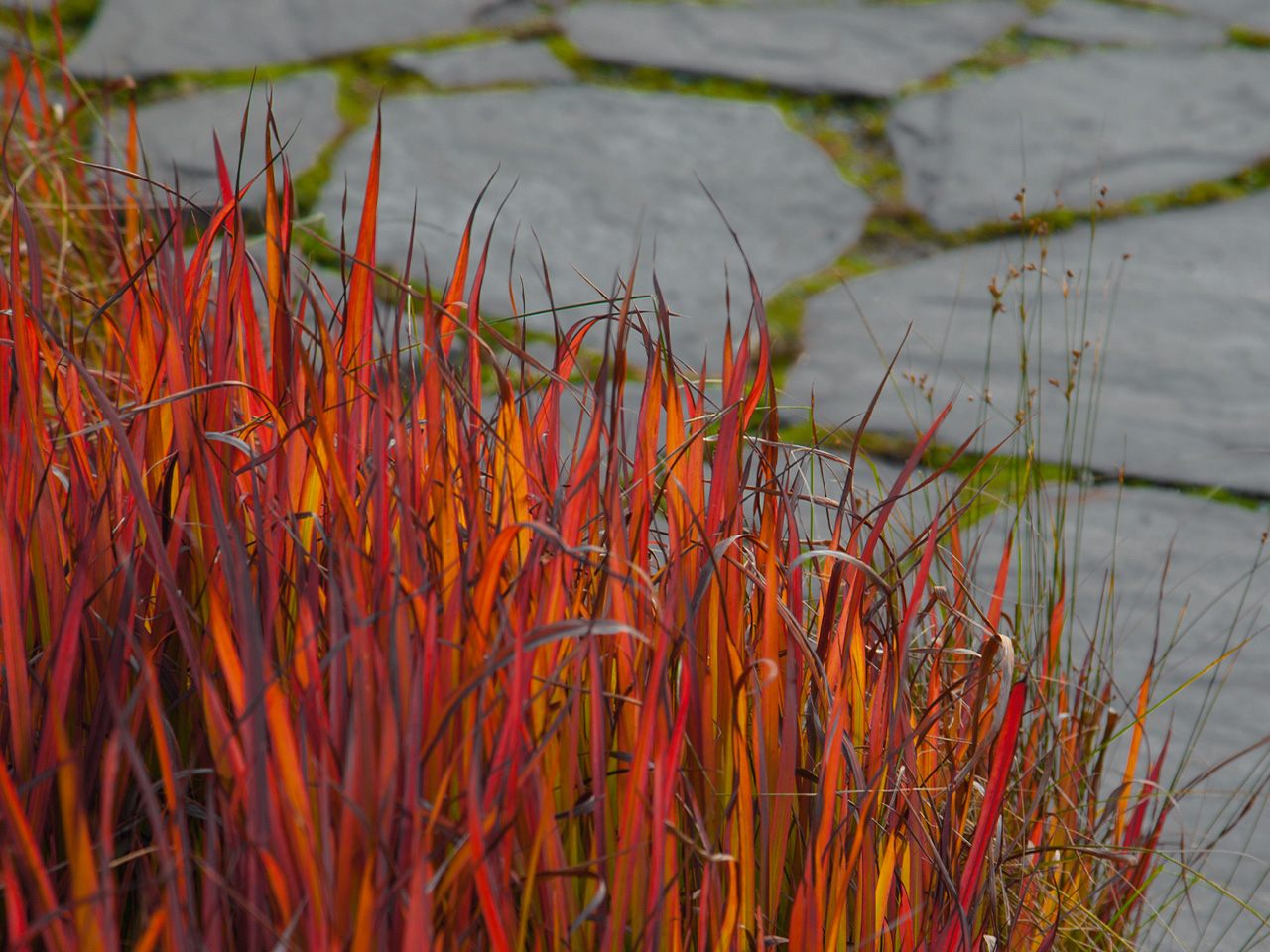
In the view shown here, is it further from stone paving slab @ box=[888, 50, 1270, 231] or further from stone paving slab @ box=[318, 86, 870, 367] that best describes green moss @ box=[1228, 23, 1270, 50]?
stone paving slab @ box=[318, 86, 870, 367]

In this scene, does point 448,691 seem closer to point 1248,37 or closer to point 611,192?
point 611,192

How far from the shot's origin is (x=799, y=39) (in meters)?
2.04

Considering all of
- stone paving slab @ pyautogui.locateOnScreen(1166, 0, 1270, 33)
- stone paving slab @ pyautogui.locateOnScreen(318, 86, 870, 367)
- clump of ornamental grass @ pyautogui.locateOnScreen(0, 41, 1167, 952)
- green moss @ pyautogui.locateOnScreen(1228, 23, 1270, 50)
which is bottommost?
clump of ornamental grass @ pyautogui.locateOnScreen(0, 41, 1167, 952)

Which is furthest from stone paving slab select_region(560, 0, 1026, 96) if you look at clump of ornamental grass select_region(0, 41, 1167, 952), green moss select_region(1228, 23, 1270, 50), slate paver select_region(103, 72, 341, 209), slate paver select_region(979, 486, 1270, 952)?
clump of ornamental grass select_region(0, 41, 1167, 952)

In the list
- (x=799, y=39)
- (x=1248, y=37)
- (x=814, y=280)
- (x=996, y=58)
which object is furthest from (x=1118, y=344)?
(x=1248, y=37)

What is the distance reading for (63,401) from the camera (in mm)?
688

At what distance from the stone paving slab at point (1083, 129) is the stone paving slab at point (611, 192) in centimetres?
16

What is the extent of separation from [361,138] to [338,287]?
0.38 metres

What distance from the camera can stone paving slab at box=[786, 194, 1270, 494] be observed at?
3.93 ft

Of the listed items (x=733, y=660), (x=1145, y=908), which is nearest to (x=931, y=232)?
(x=1145, y=908)

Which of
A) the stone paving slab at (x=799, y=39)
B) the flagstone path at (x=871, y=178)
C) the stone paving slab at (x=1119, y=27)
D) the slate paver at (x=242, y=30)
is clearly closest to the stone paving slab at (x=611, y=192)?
the flagstone path at (x=871, y=178)

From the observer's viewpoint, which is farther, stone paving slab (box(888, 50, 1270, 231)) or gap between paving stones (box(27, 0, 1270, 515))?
stone paving slab (box(888, 50, 1270, 231))

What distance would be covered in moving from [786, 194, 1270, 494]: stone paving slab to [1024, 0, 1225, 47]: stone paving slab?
615 mm

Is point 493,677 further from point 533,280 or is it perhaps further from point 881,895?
point 533,280
